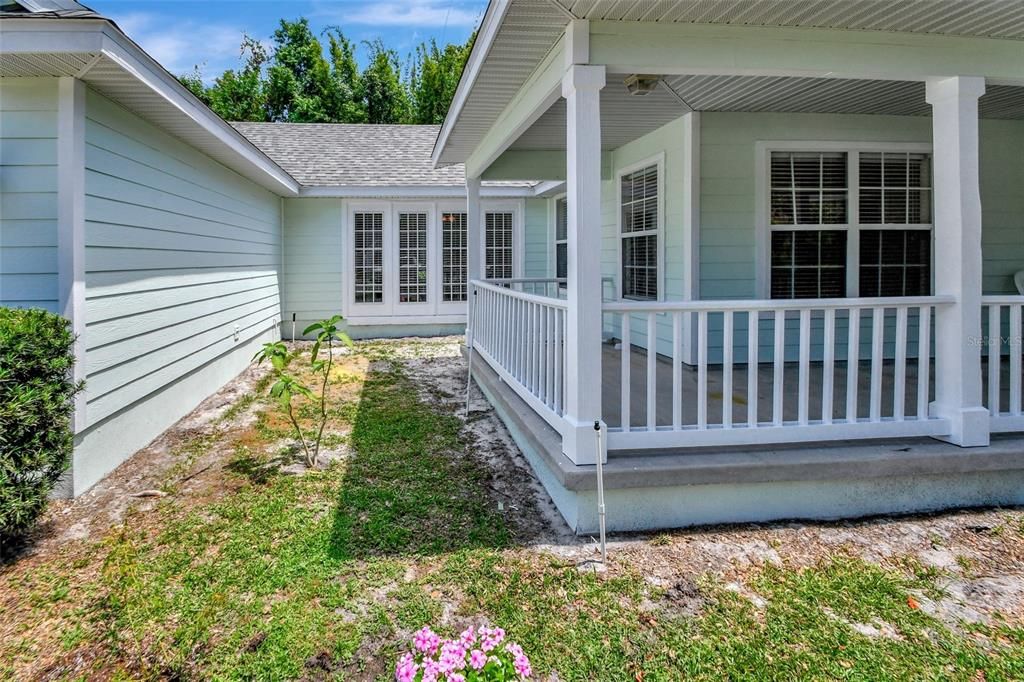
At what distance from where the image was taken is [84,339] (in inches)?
163

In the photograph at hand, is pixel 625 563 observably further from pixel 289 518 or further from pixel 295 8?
pixel 295 8

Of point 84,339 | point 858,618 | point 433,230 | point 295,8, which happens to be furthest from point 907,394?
point 295,8

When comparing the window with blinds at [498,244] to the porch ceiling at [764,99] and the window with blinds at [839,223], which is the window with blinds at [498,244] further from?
the window with blinds at [839,223]

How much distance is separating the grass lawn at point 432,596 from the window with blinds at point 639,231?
12.3 ft

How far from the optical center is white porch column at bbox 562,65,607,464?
3340 mm

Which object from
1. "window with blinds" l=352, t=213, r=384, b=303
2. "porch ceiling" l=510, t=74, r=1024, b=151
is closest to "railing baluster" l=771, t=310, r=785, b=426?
"porch ceiling" l=510, t=74, r=1024, b=151

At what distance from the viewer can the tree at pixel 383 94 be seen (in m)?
28.4

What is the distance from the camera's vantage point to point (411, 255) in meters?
11.4

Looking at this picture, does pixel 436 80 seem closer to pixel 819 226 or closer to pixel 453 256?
pixel 453 256

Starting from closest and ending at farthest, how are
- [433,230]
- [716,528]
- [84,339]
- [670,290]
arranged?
[716,528]
[84,339]
[670,290]
[433,230]

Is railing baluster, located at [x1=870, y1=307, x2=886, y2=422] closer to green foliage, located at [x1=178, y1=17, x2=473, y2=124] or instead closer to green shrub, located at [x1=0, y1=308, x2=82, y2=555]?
green shrub, located at [x1=0, y1=308, x2=82, y2=555]

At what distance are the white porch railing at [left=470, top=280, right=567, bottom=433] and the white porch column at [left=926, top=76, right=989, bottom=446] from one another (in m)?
2.18

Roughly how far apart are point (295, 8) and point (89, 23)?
97.7 feet

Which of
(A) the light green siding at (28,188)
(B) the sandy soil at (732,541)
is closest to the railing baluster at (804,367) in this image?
(B) the sandy soil at (732,541)
